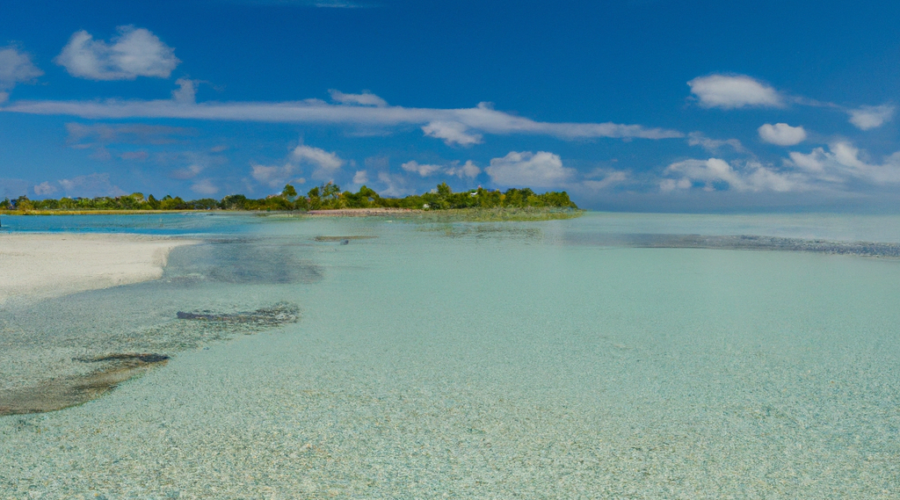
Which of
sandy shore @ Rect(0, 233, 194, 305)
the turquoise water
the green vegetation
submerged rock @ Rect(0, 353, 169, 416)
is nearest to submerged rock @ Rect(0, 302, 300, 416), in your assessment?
submerged rock @ Rect(0, 353, 169, 416)

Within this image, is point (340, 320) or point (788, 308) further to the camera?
point (788, 308)

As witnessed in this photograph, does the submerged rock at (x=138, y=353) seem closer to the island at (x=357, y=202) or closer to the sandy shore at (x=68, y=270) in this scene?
the sandy shore at (x=68, y=270)

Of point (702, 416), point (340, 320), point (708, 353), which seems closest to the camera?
point (702, 416)

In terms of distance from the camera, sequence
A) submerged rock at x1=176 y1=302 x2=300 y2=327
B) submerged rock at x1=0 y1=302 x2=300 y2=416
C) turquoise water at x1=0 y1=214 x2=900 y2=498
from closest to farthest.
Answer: turquoise water at x1=0 y1=214 x2=900 y2=498 → submerged rock at x1=0 y1=302 x2=300 y2=416 → submerged rock at x1=176 y1=302 x2=300 y2=327

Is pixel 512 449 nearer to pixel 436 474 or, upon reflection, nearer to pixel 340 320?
pixel 436 474

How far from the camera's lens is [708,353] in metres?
5.48

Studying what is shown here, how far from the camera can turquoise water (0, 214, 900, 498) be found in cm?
293

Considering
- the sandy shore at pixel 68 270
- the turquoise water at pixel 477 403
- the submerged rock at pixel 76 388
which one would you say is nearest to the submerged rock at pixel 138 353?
the submerged rock at pixel 76 388

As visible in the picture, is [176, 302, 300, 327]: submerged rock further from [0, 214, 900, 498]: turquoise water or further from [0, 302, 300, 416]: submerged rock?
[0, 214, 900, 498]: turquoise water

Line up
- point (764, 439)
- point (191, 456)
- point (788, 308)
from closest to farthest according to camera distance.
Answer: point (191, 456), point (764, 439), point (788, 308)

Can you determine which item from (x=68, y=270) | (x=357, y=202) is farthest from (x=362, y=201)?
(x=68, y=270)

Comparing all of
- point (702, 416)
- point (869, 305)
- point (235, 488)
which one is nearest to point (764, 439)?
point (702, 416)

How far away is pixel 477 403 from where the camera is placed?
13.2 ft

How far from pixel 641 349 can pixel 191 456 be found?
416cm
